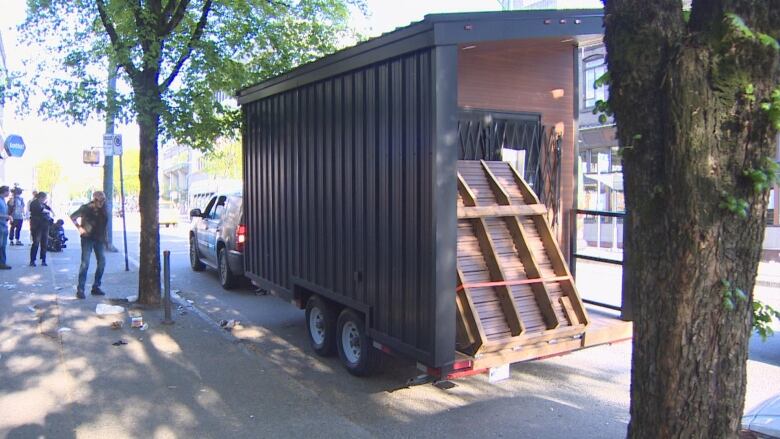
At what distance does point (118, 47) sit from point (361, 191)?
489 centimetres

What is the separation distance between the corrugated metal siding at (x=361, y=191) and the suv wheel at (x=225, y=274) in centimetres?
339

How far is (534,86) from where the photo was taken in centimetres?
716

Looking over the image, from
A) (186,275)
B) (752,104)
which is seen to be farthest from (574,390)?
(186,275)

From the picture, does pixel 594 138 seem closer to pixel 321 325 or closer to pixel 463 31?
pixel 321 325

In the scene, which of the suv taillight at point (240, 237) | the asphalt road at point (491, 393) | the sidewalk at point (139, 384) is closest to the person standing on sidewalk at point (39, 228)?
the sidewalk at point (139, 384)

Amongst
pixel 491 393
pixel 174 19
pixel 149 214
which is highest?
pixel 174 19

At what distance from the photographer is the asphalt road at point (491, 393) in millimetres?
4941

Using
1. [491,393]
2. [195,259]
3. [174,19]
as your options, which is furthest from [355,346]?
[195,259]

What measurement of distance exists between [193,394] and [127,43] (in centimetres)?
523

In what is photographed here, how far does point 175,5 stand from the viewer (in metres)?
9.03

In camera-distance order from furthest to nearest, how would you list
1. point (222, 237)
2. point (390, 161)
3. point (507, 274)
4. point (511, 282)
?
point (222, 237) < point (507, 274) < point (511, 282) < point (390, 161)

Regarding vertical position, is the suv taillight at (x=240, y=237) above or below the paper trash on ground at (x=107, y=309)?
above

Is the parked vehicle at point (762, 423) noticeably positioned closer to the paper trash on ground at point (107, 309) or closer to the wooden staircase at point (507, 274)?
the wooden staircase at point (507, 274)

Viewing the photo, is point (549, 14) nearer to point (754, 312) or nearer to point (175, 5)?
point (754, 312)
